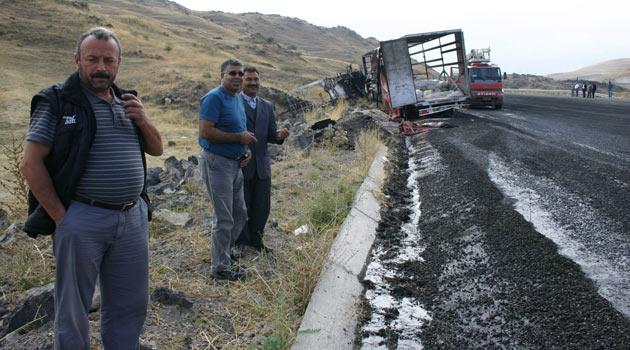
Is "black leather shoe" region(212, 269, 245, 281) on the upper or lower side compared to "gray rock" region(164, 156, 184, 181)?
lower

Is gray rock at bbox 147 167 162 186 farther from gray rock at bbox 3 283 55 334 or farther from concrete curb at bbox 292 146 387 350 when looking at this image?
gray rock at bbox 3 283 55 334

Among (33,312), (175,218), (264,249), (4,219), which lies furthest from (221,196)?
(4,219)

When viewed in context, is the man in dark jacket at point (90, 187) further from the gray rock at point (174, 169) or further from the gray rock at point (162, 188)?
the gray rock at point (174, 169)

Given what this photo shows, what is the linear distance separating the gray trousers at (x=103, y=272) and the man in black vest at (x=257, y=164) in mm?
2392

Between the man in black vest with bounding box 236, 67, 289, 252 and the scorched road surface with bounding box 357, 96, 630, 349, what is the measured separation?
1297mm

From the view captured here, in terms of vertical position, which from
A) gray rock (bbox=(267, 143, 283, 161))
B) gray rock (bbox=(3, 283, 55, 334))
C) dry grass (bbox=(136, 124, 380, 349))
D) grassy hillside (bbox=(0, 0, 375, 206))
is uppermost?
grassy hillside (bbox=(0, 0, 375, 206))

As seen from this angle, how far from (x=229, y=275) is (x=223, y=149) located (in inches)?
45.0

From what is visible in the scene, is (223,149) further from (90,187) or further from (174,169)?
(174,169)

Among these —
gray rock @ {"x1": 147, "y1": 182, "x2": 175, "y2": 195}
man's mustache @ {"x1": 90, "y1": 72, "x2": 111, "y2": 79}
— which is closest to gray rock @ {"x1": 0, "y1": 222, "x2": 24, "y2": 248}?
gray rock @ {"x1": 147, "y1": 182, "x2": 175, "y2": 195}

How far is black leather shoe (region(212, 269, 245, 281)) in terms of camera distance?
4848mm

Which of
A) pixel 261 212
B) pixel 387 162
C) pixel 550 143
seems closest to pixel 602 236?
pixel 261 212

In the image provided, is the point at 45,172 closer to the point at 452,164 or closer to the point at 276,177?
the point at 276,177

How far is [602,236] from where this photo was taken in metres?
5.91

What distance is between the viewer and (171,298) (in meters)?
4.31
